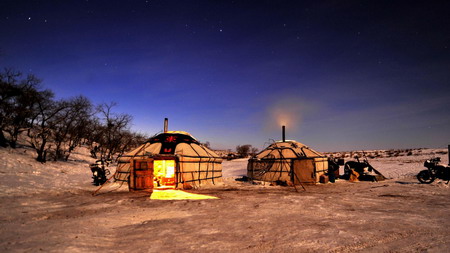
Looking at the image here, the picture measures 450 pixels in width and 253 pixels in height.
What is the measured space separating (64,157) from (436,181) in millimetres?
31771

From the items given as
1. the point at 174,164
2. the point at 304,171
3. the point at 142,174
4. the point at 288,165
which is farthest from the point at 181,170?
the point at 304,171

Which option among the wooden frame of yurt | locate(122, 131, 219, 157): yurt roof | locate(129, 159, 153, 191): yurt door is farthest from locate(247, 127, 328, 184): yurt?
locate(129, 159, 153, 191): yurt door

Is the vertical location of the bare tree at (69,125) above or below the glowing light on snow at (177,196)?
above

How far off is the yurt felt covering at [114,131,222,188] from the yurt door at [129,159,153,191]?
2.02 feet

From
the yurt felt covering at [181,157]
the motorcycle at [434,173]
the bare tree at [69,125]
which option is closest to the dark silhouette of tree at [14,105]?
the bare tree at [69,125]

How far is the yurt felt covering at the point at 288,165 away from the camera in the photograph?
51.3 ft

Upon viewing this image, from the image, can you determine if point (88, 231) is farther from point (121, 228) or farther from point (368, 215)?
point (368, 215)

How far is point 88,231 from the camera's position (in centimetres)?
540

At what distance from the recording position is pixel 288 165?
1603 centimetres

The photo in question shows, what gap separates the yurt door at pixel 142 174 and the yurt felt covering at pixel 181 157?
0.62 meters

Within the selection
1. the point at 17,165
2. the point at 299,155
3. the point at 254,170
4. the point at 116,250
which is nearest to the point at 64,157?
the point at 17,165

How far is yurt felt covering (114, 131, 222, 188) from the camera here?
1365 cm

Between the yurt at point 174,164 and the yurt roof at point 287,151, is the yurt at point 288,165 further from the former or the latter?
the yurt at point 174,164

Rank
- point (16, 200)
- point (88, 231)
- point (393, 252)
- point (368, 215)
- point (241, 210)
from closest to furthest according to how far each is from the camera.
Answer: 1. point (393, 252)
2. point (88, 231)
3. point (368, 215)
4. point (241, 210)
5. point (16, 200)
